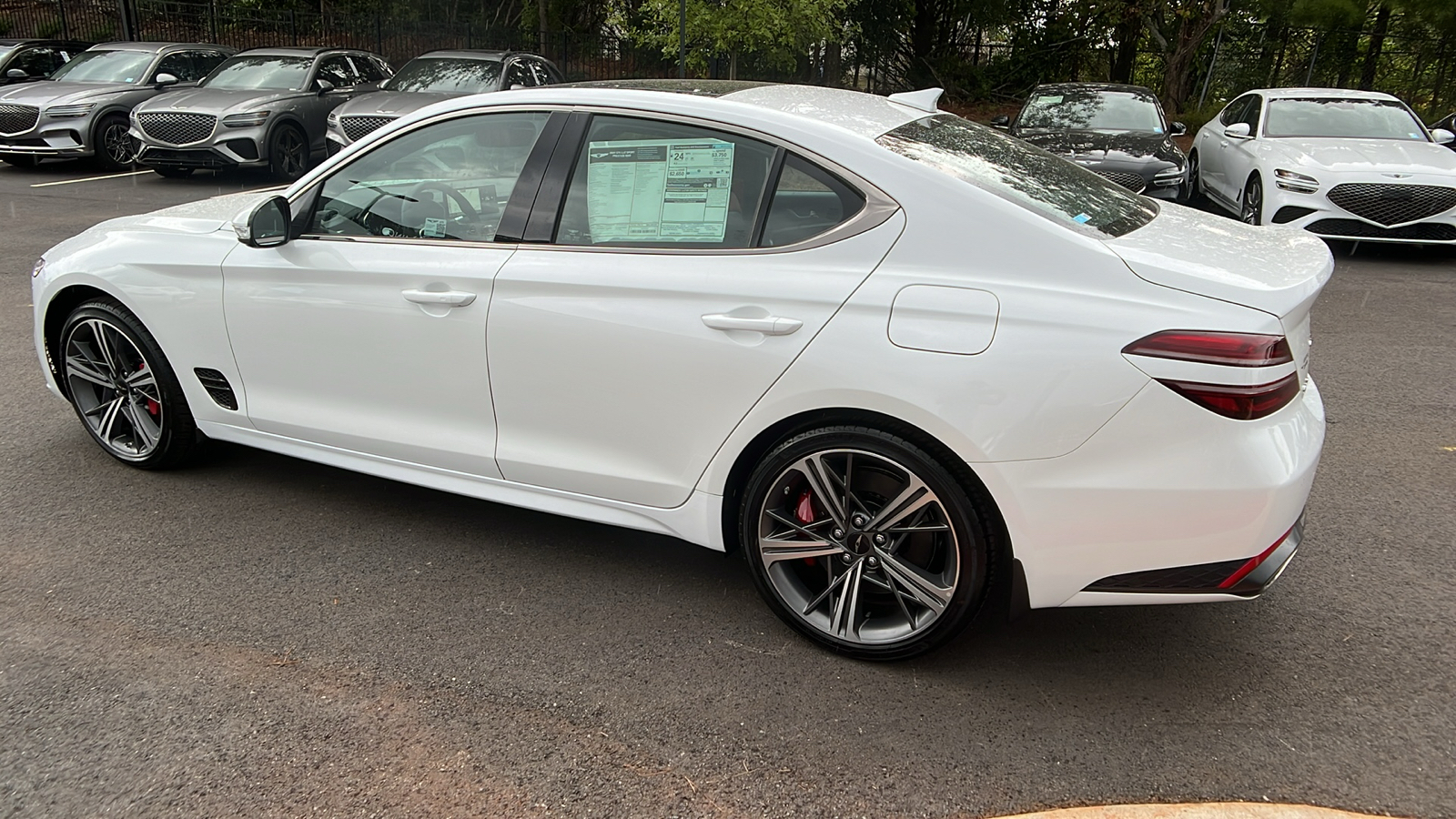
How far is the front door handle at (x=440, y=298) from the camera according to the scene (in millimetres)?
3301

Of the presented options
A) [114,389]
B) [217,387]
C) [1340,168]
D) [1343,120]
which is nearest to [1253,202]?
[1340,168]

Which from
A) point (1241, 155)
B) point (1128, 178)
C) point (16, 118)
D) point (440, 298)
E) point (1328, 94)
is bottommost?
point (16, 118)

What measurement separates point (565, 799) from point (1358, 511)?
11.1ft

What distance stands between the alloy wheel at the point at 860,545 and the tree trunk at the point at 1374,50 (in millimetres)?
20859

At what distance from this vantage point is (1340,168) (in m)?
9.00

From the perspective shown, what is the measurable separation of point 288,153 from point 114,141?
2.90m

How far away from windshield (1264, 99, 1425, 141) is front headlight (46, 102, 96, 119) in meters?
14.4

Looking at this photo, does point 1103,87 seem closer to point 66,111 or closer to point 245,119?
point 245,119

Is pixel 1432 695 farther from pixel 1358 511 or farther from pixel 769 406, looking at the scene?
pixel 769 406

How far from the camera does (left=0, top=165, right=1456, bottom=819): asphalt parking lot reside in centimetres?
254

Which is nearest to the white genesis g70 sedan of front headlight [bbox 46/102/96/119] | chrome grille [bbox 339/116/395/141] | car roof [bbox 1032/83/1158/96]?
chrome grille [bbox 339/116/395/141]

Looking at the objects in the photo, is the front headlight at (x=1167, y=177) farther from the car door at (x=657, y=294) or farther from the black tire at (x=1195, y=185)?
the car door at (x=657, y=294)

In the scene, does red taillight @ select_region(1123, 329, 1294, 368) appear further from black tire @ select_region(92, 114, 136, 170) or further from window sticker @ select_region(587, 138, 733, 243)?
black tire @ select_region(92, 114, 136, 170)

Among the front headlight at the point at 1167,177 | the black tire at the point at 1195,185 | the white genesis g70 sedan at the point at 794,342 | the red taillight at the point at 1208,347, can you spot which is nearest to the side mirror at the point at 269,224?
the white genesis g70 sedan at the point at 794,342
